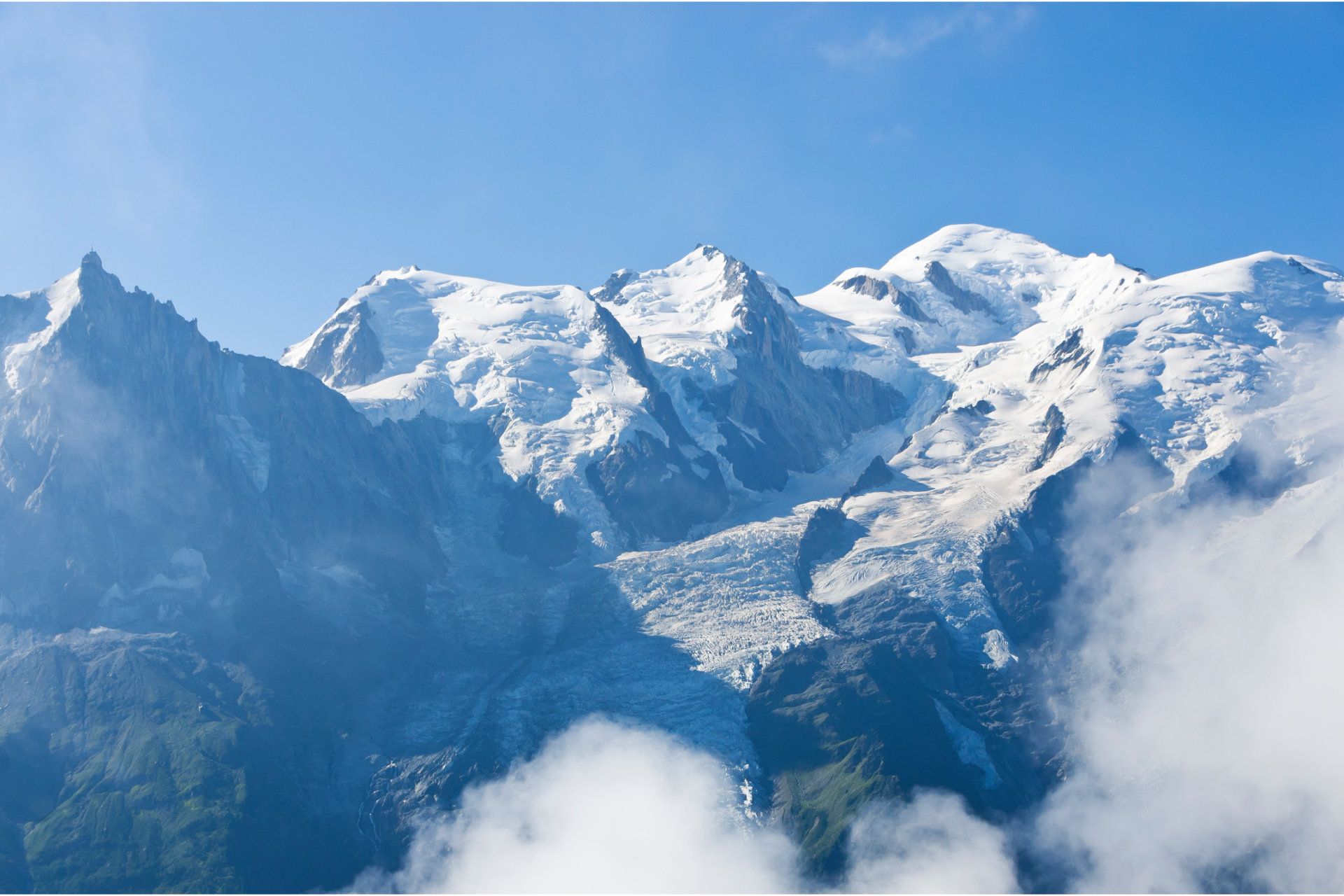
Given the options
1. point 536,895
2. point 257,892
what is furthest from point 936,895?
point 257,892

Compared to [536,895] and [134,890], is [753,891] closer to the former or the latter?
[536,895]

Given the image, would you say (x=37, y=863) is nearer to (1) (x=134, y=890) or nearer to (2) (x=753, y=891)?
(1) (x=134, y=890)

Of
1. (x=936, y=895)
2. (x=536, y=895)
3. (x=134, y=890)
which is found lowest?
(x=936, y=895)

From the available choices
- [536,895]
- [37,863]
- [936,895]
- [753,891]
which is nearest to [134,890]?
[37,863]

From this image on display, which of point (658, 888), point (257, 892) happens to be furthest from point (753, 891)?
point (257, 892)

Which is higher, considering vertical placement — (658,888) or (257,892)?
(257,892)

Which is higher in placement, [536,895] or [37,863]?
[37,863]

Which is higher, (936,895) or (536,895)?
(536,895)
